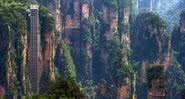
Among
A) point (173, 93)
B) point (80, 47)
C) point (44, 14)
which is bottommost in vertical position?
point (173, 93)

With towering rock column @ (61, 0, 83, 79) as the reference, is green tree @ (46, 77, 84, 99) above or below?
below

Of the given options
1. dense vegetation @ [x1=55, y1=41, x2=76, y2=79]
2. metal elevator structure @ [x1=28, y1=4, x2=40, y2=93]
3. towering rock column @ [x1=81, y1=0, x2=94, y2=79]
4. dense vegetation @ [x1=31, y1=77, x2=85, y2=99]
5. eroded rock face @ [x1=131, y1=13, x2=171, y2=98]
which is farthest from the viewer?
towering rock column @ [x1=81, y1=0, x2=94, y2=79]

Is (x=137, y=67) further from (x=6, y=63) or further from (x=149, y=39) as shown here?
(x=6, y=63)

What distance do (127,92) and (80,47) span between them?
17.2m

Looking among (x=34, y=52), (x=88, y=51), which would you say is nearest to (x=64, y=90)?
(x=34, y=52)

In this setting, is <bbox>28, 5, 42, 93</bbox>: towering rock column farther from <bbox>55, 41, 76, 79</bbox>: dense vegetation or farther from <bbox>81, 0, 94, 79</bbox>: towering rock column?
<bbox>81, 0, 94, 79</bbox>: towering rock column

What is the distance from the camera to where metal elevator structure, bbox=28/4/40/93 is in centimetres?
5758

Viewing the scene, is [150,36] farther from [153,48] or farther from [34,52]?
[34,52]

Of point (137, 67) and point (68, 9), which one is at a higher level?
point (68, 9)

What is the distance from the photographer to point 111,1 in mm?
83812

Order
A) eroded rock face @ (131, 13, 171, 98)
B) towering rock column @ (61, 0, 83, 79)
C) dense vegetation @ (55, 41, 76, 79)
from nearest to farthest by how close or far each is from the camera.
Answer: dense vegetation @ (55, 41, 76, 79)
eroded rock face @ (131, 13, 171, 98)
towering rock column @ (61, 0, 83, 79)

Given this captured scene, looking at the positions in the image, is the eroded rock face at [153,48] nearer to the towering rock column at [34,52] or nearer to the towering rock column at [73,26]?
the towering rock column at [73,26]

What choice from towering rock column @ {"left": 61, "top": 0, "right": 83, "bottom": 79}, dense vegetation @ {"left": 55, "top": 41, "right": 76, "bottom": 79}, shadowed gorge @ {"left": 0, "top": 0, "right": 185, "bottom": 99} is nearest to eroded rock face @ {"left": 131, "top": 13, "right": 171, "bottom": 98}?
shadowed gorge @ {"left": 0, "top": 0, "right": 185, "bottom": 99}

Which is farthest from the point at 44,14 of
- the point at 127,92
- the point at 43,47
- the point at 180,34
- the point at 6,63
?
the point at 180,34
